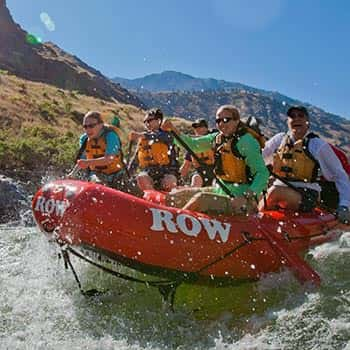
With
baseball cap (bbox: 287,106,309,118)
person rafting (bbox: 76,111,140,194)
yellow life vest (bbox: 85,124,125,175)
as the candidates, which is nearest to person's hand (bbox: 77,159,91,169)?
person rafting (bbox: 76,111,140,194)

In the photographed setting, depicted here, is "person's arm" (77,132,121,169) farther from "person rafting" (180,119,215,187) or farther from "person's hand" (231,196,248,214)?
"person's hand" (231,196,248,214)

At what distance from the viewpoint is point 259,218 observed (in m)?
6.11

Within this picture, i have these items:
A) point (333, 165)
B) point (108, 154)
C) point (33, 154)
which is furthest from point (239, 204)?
point (33, 154)

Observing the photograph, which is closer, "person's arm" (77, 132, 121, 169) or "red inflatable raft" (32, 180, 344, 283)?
"red inflatable raft" (32, 180, 344, 283)

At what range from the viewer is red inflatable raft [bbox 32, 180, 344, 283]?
539 cm

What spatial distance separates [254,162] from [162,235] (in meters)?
1.41

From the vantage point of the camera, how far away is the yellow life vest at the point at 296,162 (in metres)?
6.75

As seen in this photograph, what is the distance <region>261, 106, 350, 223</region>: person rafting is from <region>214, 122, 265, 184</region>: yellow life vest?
0.72m

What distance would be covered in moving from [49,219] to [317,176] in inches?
138

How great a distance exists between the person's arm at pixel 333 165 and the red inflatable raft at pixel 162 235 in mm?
1084

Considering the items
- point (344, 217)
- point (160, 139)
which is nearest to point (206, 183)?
point (160, 139)

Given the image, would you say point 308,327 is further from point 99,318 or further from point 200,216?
point 99,318

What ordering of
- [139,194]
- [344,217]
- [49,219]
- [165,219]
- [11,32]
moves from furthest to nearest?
[11,32]
[139,194]
[344,217]
[49,219]
[165,219]

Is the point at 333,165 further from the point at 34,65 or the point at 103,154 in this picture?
the point at 34,65
